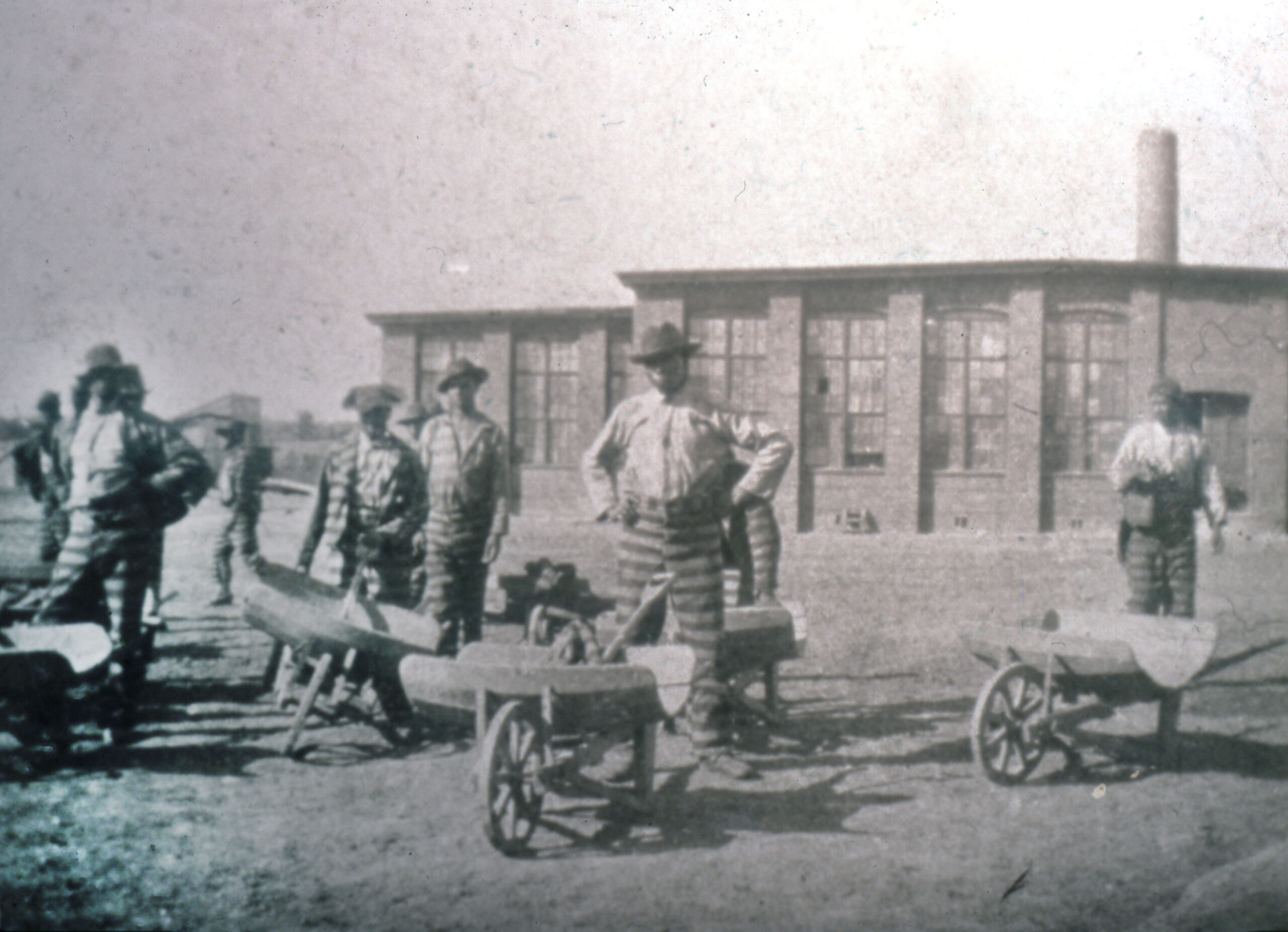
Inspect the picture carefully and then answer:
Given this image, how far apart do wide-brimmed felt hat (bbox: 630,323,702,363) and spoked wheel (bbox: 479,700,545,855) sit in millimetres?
1928

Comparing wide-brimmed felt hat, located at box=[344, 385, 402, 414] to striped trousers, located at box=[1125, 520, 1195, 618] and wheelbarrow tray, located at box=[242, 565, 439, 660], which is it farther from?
striped trousers, located at box=[1125, 520, 1195, 618]

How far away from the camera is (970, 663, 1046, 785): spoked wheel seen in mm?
4391

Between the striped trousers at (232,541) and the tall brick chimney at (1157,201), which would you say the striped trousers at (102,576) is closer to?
the striped trousers at (232,541)

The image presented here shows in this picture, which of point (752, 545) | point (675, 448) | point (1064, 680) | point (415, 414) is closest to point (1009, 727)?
point (1064, 680)

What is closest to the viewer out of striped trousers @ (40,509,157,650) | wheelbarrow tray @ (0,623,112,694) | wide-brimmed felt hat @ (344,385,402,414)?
wheelbarrow tray @ (0,623,112,694)

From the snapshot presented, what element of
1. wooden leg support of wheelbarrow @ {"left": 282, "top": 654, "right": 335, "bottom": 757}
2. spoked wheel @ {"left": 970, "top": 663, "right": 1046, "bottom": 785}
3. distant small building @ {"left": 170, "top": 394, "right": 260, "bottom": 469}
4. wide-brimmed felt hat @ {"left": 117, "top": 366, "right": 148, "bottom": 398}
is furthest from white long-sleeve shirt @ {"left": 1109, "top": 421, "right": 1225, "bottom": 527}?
wide-brimmed felt hat @ {"left": 117, "top": 366, "right": 148, "bottom": 398}

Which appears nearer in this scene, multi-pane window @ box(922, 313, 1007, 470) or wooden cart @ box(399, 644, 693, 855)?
wooden cart @ box(399, 644, 693, 855)

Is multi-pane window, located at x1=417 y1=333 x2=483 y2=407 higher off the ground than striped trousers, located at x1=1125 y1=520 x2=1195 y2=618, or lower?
higher

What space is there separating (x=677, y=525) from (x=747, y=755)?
4.70 feet

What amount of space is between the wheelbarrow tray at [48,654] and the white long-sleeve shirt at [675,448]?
2672 mm

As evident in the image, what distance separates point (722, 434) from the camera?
4.84m

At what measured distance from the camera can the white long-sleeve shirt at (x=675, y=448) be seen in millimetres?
4730

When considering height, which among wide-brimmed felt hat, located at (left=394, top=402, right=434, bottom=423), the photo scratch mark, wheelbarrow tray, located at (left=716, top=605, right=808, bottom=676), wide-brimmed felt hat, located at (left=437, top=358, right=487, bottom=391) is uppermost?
wide-brimmed felt hat, located at (left=437, top=358, right=487, bottom=391)

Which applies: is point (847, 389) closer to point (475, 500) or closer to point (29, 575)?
point (475, 500)
